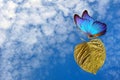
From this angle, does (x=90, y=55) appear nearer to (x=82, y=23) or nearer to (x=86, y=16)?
(x=82, y=23)

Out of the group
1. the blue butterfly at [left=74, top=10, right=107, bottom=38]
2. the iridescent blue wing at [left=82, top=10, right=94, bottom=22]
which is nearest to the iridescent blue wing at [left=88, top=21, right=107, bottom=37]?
the blue butterfly at [left=74, top=10, right=107, bottom=38]

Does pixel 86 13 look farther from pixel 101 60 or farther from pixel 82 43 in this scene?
pixel 101 60

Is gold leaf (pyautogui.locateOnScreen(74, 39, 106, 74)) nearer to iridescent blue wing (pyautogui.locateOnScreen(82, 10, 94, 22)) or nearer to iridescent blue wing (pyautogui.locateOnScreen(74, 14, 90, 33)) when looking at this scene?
iridescent blue wing (pyautogui.locateOnScreen(74, 14, 90, 33))

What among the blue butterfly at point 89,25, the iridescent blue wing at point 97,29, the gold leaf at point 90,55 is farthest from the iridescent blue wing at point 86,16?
the gold leaf at point 90,55

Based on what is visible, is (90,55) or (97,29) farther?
(97,29)

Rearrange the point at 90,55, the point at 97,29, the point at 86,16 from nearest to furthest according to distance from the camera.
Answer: the point at 90,55 → the point at 97,29 → the point at 86,16

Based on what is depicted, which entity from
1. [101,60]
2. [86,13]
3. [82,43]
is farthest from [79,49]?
[86,13]

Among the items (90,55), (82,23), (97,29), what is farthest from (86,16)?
(90,55)
